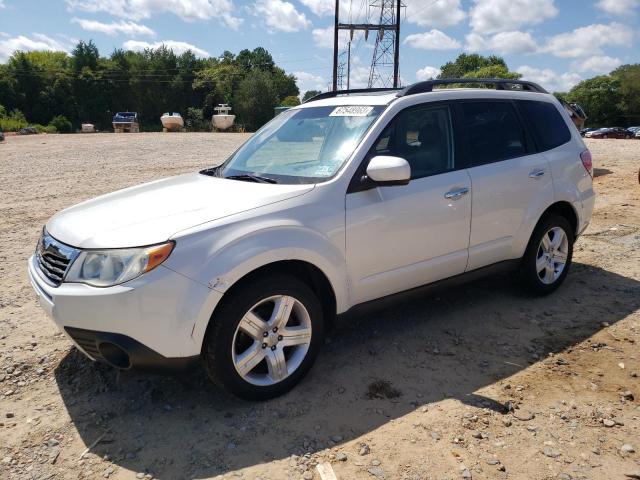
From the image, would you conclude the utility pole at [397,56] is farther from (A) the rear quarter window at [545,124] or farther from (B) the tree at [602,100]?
(B) the tree at [602,100]

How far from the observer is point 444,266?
386cm

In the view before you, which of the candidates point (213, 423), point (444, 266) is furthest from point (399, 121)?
point (213, 423)

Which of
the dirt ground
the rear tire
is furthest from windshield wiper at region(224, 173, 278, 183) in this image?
the rear tire

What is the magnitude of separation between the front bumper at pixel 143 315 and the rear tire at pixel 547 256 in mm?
2974

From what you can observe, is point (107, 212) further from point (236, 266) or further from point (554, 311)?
point (554, 311)

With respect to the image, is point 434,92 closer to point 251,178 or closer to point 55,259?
point 251,178

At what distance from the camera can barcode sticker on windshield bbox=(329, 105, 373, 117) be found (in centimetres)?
369

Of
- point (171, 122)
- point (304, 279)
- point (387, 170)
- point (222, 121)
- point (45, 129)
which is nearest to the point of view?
point (387, 170)

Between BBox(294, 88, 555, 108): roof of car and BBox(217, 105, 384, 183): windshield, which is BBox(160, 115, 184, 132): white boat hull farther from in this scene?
BBox(294, 88, 555, 108): roof of car

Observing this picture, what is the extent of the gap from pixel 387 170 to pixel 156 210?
1.41 m

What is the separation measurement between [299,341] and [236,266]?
689 millimetres

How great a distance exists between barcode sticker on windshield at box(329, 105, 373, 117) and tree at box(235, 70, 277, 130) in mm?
62620

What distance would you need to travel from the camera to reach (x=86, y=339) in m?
2.77

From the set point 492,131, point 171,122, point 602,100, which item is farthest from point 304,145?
point 602,100
